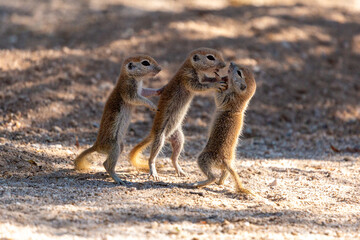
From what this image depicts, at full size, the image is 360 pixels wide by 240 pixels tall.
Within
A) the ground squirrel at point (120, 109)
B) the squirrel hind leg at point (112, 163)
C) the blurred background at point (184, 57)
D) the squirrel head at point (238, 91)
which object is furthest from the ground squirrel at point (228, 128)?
the blurred background at point (184, 57)

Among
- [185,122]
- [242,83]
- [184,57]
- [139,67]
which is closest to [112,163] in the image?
[139,67]

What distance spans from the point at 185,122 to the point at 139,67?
3059mm

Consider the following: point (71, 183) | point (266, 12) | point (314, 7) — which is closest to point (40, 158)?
point (71, 183)

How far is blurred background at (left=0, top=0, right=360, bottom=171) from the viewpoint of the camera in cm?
902

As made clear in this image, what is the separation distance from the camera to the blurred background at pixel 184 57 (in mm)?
9023

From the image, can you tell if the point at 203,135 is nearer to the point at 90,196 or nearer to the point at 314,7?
the point at 90,196

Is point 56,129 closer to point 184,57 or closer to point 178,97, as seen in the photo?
point 178,97

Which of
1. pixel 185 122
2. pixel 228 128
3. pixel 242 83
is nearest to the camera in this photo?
pixel 228 128

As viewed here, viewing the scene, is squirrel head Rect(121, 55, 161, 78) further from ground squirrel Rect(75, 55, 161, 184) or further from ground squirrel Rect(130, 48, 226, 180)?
ground squirrel Rect(130, 48, 226, 180)

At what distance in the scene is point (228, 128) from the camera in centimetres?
625

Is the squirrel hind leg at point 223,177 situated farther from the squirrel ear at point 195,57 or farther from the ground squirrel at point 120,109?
the squirrel ear at point 195,57

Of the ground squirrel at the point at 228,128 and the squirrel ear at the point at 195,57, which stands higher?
the squirrel ear at the point at 195,57

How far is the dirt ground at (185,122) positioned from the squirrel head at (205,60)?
1.50 metres

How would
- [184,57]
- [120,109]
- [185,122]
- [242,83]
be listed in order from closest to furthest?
[242,83], [120,109], [185,122], [184,57]
